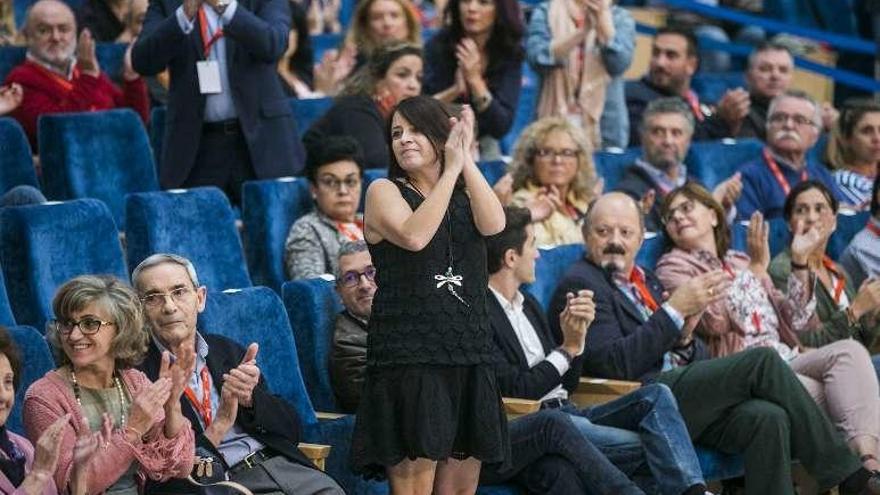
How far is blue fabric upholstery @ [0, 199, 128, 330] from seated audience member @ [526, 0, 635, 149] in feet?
6.38

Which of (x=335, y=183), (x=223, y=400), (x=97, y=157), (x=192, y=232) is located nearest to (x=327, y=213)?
(x=335, y=183)

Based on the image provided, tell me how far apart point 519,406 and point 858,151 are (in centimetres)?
234

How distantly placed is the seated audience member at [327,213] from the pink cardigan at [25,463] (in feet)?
4.07

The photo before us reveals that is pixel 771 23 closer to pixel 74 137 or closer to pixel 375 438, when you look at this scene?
pixel 74 137

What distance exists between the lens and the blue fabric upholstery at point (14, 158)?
15.9ft

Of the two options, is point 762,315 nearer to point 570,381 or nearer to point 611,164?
point 570,381

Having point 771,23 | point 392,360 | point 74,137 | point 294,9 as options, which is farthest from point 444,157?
point 771,23

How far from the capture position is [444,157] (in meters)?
3.66

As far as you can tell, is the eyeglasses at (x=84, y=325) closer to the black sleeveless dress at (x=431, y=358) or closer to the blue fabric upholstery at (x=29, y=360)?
the blue fabric upholstery at (x=29, y=360)

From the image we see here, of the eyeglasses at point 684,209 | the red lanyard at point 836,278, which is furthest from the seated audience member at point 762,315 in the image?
the red lanyard at point 836,278

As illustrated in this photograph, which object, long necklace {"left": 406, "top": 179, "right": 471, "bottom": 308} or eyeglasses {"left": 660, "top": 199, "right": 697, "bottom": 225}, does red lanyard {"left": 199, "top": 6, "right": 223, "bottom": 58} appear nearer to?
eyeglasses {"left": 660, "top": 199, "right": 697, "bottom": 225}

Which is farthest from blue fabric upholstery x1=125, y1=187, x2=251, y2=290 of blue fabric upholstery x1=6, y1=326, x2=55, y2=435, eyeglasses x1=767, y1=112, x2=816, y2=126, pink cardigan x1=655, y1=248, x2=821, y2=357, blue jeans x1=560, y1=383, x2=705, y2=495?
eyeglasses x1=767, y1=112, x2=816, y2=126

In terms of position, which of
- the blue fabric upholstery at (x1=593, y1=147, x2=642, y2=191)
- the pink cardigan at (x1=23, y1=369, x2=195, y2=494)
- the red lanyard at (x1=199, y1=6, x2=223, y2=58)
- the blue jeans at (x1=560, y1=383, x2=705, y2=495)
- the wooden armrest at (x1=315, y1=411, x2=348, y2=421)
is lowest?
the blue jeans at (x1=560, y1=383, x2=705, y2=495)

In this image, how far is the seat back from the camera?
13.2 feet
